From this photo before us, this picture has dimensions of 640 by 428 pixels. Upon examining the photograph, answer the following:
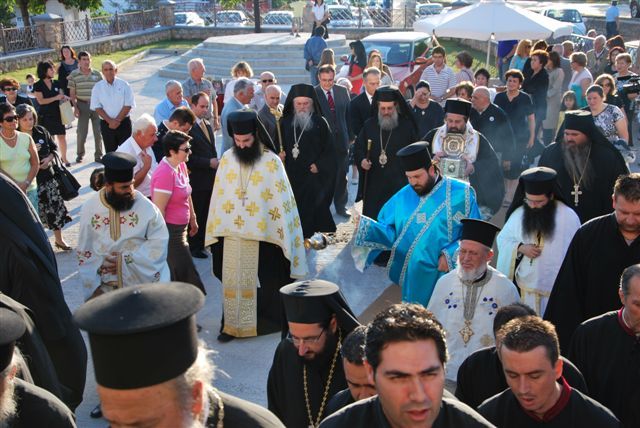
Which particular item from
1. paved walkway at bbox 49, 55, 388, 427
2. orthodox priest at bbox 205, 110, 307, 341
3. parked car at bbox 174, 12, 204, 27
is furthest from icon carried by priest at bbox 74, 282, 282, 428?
parked car at bbox 174, 12, 204, 27

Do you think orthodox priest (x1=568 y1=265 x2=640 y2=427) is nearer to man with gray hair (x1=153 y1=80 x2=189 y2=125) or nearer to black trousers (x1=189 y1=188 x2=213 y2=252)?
black trousers (x1=189 y1=188 x2=213 y2=252)

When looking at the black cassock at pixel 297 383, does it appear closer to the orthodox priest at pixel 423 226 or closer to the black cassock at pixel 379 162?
the orthodox priest at pixel 423 226

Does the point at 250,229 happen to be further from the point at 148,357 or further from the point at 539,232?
the point at 148,357

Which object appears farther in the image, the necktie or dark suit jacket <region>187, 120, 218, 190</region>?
the necktie

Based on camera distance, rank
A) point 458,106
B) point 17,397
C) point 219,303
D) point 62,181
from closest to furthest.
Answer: point 17,397, point 219,303, point 458,106, point 62,181

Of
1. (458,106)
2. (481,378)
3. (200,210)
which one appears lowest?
(200,210)

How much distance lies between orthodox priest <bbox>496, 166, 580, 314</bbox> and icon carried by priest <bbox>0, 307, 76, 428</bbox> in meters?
3.94

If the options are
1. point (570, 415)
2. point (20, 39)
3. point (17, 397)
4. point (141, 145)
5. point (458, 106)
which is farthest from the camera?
point (20, 39)

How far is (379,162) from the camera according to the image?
9.73 meters

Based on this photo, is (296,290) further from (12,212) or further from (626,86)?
(626,86)

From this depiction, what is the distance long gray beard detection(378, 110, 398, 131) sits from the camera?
9.49 metres

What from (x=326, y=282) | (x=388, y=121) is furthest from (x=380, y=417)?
(x=388, y=121)

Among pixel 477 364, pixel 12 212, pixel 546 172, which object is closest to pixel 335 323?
pixel 477 364

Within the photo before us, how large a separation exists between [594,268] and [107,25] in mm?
28570
